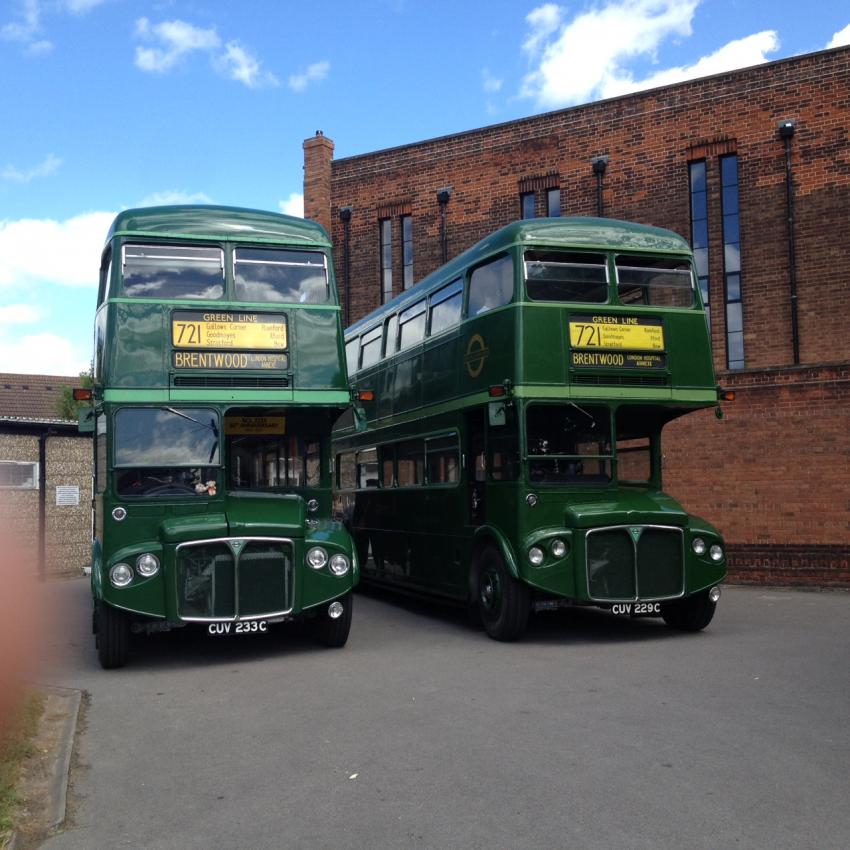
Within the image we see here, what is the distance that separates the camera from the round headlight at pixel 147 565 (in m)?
8.88

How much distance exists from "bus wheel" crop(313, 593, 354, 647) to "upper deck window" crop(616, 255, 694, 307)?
439 centimetres

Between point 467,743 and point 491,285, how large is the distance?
6.01 metres

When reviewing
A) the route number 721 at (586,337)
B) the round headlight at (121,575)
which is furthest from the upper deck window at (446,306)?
the round headlight at (121,575)

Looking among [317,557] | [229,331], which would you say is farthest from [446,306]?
[317,557]

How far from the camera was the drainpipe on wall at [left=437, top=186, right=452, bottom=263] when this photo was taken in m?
21.4

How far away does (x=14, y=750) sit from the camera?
592cm

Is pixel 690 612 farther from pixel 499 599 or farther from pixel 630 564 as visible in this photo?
pixel 499 599

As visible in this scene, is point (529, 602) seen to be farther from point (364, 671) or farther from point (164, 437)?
point (164, 437)

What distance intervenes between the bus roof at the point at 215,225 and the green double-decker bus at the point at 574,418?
1.91 m

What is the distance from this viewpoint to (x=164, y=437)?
955cm

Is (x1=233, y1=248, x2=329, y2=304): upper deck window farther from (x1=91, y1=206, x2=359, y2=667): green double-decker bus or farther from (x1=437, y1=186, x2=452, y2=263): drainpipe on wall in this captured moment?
(x1=437, y1=186, x2=452, y2=263): drainpipe on wall

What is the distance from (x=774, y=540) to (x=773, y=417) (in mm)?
1970

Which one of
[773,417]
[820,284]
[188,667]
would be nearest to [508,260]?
[188,667]

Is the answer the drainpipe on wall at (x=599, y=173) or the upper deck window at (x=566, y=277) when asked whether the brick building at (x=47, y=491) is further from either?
the upper deck window at (x=566, y=277)
